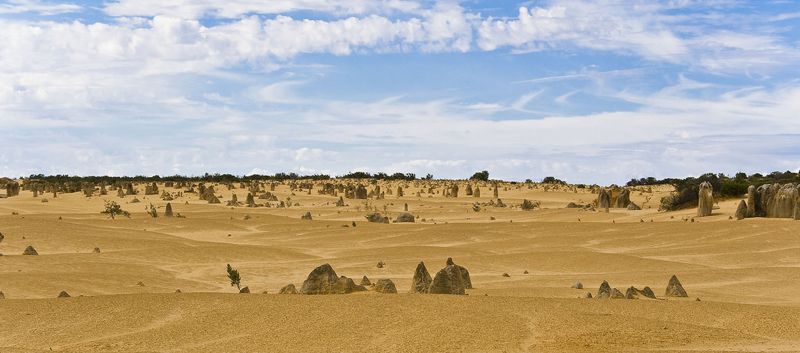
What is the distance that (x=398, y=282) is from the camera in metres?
22.2

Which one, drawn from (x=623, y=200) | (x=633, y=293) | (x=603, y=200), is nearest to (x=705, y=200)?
(x=603, y=200)

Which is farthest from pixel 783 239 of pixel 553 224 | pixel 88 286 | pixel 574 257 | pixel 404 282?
pixel 88 286

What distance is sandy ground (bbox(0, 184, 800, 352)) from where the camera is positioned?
40.9ft

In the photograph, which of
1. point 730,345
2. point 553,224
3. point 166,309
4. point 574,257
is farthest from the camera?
point 553,224

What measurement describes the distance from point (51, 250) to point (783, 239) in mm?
23256

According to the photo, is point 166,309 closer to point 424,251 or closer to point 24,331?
point 24,331

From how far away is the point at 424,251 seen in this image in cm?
2961

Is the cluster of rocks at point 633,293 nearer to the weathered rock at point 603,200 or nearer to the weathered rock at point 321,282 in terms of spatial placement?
the weathered rock at point 321,282

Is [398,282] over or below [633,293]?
below

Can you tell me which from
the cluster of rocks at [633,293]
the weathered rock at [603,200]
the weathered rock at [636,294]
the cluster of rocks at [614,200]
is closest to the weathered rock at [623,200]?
the cluster of rocks at [614,200]

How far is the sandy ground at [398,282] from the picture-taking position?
491 inches

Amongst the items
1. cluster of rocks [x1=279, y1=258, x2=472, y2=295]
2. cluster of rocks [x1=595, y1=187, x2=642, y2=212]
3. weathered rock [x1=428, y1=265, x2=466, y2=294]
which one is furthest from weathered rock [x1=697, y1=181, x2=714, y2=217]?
weathered rock [x1=428, y1=265, x2=466, y2=294]

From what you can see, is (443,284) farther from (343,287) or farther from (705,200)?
(705,200)

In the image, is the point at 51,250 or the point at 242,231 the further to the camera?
the point at 242,231
